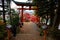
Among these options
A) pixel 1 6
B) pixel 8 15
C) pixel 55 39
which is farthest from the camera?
pixel 8 15

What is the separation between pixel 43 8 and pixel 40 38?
120 cm

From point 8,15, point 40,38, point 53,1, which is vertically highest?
point 53,1

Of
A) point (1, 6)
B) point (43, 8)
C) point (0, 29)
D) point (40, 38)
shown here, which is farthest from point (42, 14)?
point (0, 29)

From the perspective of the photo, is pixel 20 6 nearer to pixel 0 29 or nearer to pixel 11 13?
pixel 11 13

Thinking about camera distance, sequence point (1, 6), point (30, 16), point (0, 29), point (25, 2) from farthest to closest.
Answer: point (30, 16) < point (25, 2) < point (1, 6) < point (0, 29)

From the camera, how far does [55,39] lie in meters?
4.75

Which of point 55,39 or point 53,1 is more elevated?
point 53,1

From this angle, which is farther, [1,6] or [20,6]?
[20,6]

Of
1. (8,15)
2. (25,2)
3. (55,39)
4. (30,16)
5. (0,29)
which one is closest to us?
(0,29)

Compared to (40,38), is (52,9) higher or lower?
higher

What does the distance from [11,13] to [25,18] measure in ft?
7.68

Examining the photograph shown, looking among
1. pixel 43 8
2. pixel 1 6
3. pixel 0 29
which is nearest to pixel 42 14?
pixel 43 8

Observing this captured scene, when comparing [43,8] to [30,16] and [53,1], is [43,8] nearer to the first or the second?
[53,1]

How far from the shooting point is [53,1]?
5562mm
